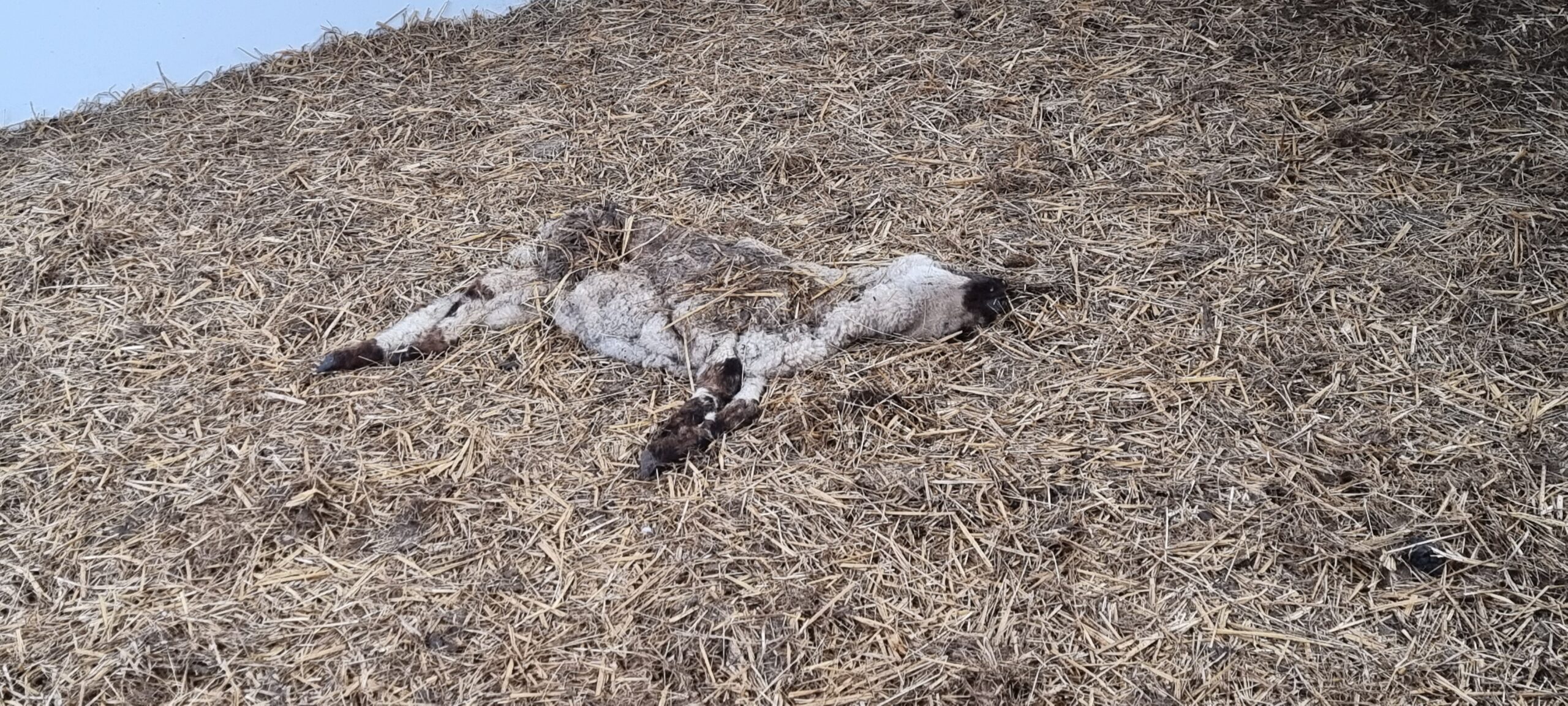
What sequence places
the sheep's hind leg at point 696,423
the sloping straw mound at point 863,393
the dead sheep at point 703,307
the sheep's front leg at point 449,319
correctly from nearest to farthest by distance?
the sloping straw mound at point 863,393
the sheep's hind leg at point 696,423
the dead sheep at point 703,307
the sheep's front leg at point 449,319

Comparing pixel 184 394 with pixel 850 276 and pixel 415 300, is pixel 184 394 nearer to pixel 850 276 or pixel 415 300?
pixel 415 300

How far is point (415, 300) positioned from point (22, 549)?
1317 millimetres

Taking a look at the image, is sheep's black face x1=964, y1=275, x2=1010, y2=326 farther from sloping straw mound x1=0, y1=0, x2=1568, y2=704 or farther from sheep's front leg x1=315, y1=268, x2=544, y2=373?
sheep's front leg x1=315, y1=268, x2=544, y2=373

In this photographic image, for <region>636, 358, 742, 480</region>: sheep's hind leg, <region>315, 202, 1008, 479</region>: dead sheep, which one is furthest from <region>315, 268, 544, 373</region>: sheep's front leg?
<region>636, 358, 742, 480</region>: sheep's hind leg

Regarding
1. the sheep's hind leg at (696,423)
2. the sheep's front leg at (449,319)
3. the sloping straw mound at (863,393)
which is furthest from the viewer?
the sheep's front leg at (449,319)

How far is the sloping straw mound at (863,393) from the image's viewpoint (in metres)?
2.54

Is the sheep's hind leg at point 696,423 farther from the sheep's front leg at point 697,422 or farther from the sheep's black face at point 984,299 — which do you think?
the sheep's black face at point 984,299

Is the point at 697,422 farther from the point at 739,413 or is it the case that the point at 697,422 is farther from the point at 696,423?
the point at 739,413

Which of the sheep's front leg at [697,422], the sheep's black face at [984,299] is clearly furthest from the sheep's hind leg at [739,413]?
the sheep's black face at [984,299]

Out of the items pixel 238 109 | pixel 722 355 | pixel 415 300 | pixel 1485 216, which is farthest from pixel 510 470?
pixel 1485 216

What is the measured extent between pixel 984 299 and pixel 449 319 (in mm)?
1725

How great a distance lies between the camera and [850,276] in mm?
3537

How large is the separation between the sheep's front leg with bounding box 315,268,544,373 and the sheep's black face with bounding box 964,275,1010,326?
1.40m

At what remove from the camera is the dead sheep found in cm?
329
